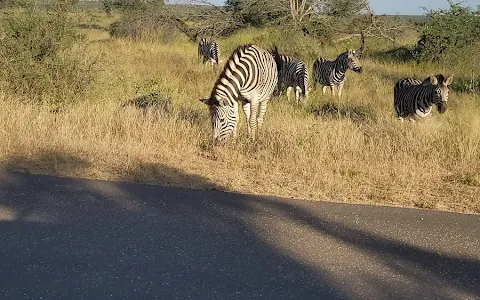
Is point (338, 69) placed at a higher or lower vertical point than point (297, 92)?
higher

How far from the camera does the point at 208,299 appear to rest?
411 centimetres

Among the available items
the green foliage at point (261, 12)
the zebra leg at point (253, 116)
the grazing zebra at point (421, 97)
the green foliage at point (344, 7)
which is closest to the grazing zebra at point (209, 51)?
the green foliage at point (261, 12)

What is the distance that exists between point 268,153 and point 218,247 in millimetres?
3725

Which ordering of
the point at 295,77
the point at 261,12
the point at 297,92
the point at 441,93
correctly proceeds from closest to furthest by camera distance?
the point at 441,93 → the point at 295,77 → the point at 297,92 → the point at 261,12

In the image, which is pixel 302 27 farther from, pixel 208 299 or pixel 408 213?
pixel 208 299

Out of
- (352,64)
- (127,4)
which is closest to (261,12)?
(352,64)


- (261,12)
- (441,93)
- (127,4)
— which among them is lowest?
(441,93)

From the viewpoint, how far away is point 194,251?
5012 mm

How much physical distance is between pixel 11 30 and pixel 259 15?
57.2ft

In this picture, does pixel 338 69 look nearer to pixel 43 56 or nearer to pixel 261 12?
pixel 43 56

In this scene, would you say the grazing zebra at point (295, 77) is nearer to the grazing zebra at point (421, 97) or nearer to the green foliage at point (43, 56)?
the grazing zebra at point (421, 97)

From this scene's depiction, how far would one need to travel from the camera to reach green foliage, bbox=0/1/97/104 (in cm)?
1198

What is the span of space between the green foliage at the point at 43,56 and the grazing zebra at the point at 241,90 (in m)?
3.98

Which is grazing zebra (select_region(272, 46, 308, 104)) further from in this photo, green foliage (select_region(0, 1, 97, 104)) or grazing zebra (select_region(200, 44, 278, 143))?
green foliage (select_region(0, 1, 97, 104))
